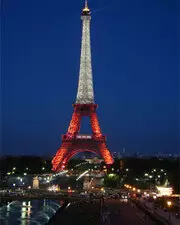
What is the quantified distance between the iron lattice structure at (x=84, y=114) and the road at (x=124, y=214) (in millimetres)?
22081

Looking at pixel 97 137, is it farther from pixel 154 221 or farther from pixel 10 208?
pixel 154 221

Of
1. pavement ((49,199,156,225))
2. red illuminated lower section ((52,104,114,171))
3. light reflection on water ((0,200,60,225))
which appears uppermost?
red illuminated lower section ((52,104,114,171))

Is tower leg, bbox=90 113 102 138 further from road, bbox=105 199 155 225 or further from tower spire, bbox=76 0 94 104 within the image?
road, bbox=105 199 155 225

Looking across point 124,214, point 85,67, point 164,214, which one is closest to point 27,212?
point 124,214

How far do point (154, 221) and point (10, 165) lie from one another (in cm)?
3897

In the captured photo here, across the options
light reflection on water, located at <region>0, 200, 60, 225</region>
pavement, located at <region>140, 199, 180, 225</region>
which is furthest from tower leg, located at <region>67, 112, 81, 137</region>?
pavement, located at <region>140, 199, 180, 225</region>

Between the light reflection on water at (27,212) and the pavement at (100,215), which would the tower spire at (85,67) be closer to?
the light reflection on water at (27,212)

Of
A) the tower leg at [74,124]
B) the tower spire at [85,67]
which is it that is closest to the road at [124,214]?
the tower leg at [74,124]

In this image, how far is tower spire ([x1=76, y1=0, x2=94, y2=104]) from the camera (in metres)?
52.4

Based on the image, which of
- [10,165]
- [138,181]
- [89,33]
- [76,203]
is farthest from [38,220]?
[10,165]

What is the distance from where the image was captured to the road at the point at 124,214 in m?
23.0

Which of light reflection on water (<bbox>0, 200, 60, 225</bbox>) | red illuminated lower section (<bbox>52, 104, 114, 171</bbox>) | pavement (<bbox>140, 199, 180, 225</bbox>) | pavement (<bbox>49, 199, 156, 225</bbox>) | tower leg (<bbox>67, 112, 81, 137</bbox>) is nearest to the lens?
pavement (<bbox>140, 199, 180, 225</bbox>)

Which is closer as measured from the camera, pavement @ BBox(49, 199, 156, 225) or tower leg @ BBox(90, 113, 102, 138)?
pavement @ BBox(49, 199, 156, 225)

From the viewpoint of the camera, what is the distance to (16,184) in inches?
1714
